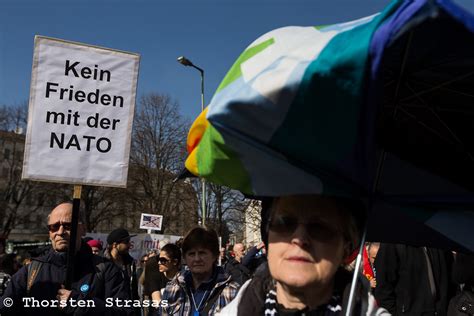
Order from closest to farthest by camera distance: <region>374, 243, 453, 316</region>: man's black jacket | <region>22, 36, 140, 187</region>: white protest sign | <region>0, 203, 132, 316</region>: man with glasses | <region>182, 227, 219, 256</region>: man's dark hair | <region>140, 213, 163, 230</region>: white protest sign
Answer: <region>0, 203, 132, 316</region>: man with glasses → <region>22, 36, 140, 187</region>: white protest sign → <region>182, 227, 219, 256</region>: man's dark hair → <region>374, 243, 453, 316</region>: man's black jacket → <region>140, 213, 163, 230</region>: white protest sign

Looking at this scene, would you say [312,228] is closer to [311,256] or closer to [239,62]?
[311,256]

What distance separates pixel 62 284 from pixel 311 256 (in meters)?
2.67

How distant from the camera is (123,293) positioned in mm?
4035

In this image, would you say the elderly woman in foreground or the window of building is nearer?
the elderly woman in foreground

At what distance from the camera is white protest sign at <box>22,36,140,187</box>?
3.84 m

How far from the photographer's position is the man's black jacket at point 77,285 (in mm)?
3676

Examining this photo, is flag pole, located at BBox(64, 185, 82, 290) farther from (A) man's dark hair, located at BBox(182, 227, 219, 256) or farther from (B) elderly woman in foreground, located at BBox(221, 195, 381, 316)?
(B) elderly woman in foreground, located at BBox(221, 195, 381, 316)

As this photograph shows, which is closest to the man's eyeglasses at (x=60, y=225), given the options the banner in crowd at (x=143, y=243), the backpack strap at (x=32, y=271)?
the backpack strap at (x=32, y=271)

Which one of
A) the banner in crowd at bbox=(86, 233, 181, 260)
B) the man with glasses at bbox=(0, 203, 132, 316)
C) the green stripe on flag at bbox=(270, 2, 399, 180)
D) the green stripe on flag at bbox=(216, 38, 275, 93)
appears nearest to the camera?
the green stripe on flag at bbox=(270, 2, 399, 180)

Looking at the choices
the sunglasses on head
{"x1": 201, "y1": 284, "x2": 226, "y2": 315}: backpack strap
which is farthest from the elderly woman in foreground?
{"x1": 201, "y1": 284, "x2": 226, "y2": 315}: backpack strap

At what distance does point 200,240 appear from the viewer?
443cm

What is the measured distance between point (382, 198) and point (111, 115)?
2843 mm

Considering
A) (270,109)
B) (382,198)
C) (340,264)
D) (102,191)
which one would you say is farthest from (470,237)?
(102,191)

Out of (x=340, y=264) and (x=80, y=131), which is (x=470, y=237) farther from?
(x=80, y=131)
